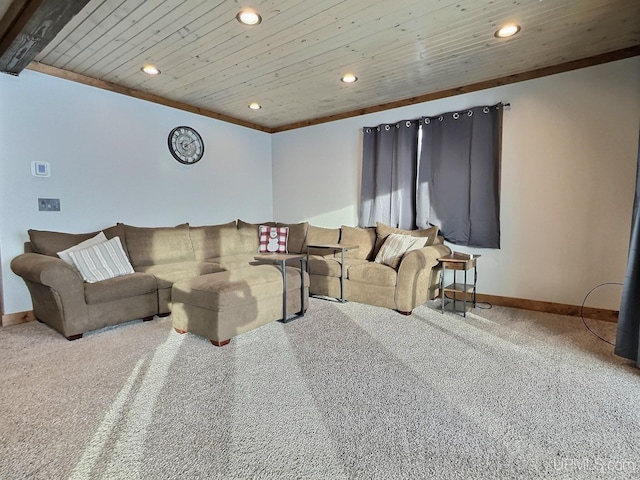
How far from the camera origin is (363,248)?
4.30m

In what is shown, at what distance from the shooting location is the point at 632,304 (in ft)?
7.23

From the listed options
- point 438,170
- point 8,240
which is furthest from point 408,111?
point 8,240

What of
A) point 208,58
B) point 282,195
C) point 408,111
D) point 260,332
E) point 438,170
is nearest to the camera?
point 260,332

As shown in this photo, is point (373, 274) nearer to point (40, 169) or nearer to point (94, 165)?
point (94, 165)

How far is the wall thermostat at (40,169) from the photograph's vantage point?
10.6 ft

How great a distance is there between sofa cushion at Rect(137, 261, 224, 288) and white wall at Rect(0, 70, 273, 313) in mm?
785

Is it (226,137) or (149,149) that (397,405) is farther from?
(226,137)

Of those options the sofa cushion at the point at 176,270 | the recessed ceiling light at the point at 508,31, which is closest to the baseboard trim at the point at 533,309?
the sofa cushion at the point at 176,270

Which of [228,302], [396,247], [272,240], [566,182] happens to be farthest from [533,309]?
[228,302]

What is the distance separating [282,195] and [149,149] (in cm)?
217

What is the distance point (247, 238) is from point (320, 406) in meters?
3.35

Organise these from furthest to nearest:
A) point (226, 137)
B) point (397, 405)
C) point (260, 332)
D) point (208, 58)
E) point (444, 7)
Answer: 1. point (226, 137)
2. point (208, 58)
3. point (260, 332)
4. point (444, 7)
5. point (397, 405)

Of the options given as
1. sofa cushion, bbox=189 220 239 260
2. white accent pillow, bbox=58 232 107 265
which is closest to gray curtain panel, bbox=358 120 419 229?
sofa cushion, bbox=189 220 239 260

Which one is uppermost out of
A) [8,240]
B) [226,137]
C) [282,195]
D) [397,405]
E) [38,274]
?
[226,137]
